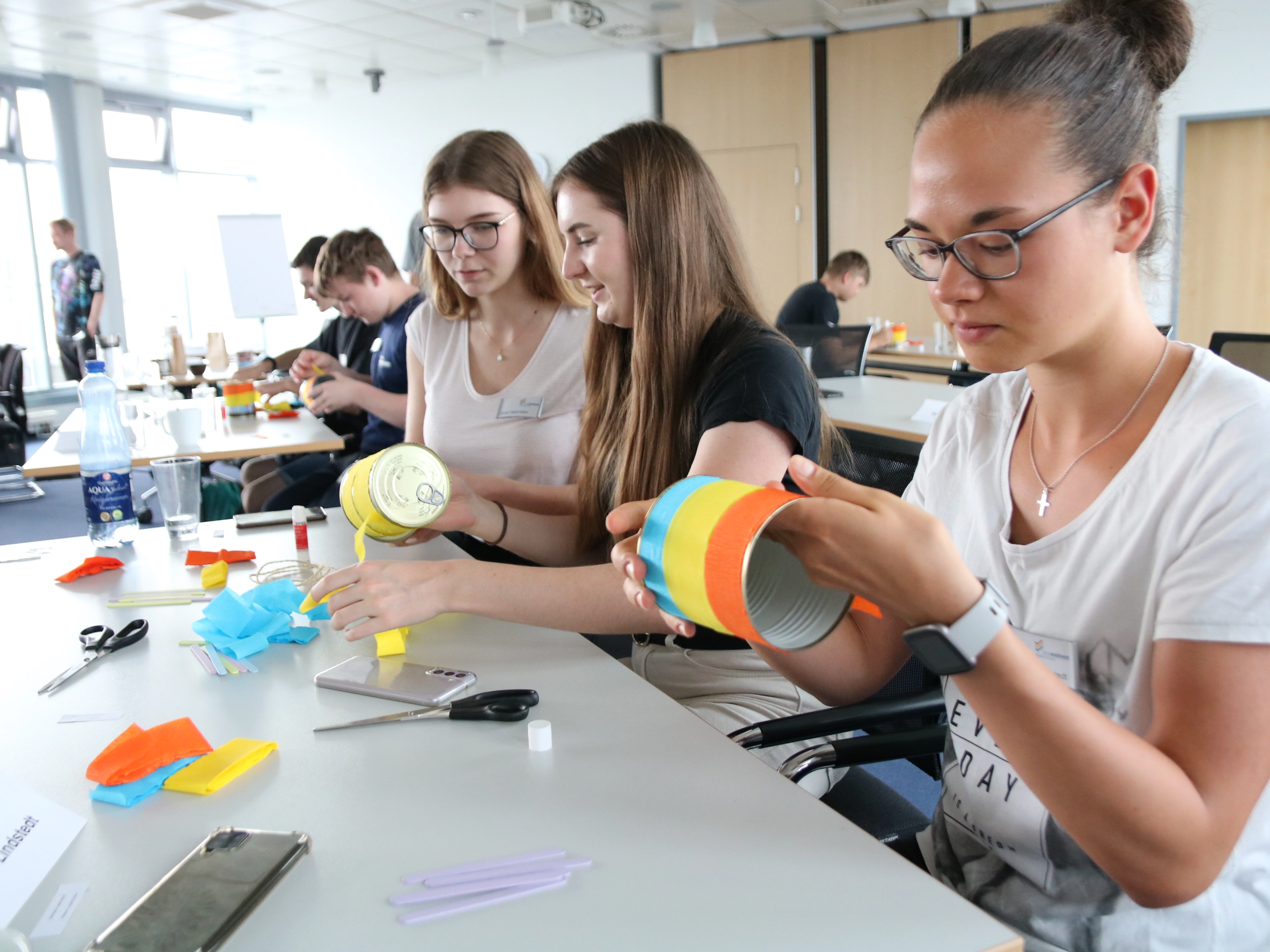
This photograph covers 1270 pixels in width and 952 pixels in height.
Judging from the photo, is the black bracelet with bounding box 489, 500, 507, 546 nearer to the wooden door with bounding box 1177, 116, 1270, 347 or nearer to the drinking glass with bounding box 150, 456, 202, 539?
the drinking glass with bounding box 150, 456, 202, 539

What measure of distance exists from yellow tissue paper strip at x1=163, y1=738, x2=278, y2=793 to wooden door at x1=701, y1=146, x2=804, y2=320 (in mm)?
7507

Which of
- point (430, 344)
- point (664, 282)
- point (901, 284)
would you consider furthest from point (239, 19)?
point (664, 282)

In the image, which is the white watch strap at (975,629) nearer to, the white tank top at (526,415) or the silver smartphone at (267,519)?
the white tank top at (526,415)

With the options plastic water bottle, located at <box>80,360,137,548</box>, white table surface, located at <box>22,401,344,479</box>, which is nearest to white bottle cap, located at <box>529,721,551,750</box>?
plastic water bottle, located at <box>80,360,137,548</box>

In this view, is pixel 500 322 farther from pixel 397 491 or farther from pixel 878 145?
pixel 878 145

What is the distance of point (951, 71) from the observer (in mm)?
986

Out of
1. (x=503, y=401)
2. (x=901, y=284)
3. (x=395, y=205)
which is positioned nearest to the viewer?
(x=503, y=401)

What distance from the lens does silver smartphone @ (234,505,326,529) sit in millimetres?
2023

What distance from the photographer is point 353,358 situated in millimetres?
4332

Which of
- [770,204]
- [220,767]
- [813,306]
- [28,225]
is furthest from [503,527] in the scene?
[28,225]

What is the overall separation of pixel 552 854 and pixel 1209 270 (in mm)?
7956

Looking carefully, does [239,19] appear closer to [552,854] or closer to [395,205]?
[395,205]

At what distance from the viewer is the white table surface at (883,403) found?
3.33 metres

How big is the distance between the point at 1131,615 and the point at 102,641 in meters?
1.31
